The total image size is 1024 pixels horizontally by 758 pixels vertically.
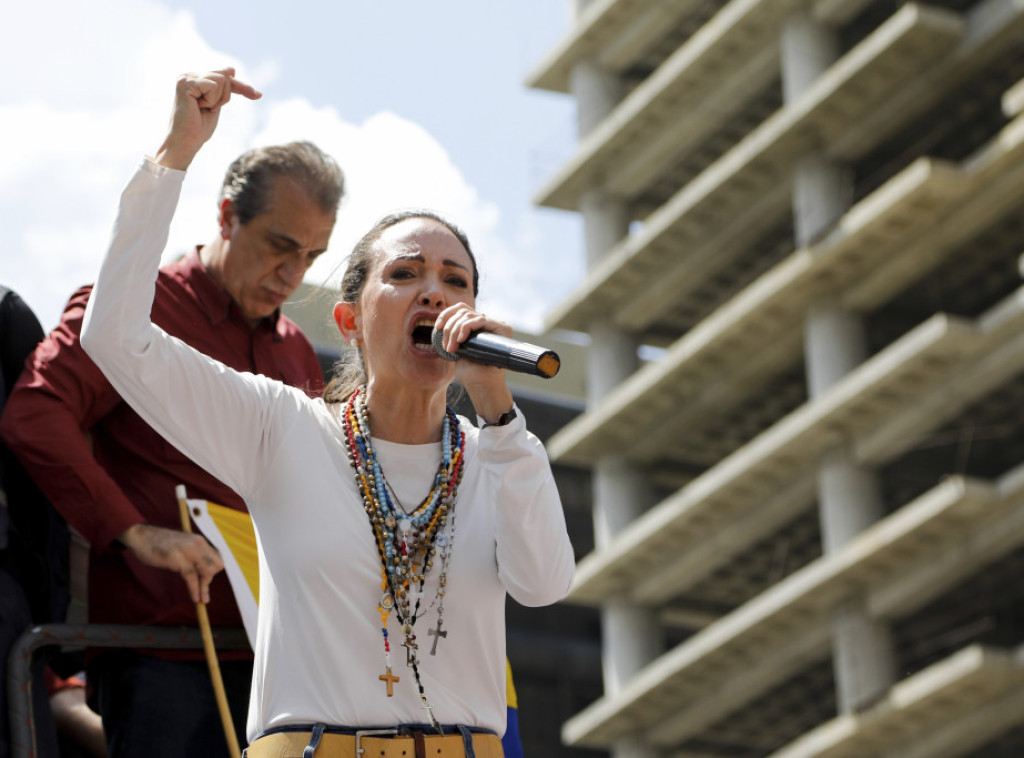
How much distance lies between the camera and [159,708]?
13.8 feet

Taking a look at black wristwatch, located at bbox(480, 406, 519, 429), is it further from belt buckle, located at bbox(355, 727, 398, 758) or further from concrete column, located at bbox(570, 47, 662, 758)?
concrete column, located at bbox(570, 47, 662, 758)

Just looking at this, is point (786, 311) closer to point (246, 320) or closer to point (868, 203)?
point (868, 203)

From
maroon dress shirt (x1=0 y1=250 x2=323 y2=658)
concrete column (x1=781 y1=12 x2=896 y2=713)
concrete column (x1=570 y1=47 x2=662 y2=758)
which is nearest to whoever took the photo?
maroon dress shirt (x1=0 y1=250 x2=323 y2=658)

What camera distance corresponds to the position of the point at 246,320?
4891 millimetres

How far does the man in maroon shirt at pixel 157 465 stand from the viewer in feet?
13.8

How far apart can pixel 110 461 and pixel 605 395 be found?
33967 mm

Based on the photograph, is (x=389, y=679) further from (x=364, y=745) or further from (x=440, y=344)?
(x=440, y=344)

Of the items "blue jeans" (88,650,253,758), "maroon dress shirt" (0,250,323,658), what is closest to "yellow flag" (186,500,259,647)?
"maroon dress shirt" (0,250,323,658)

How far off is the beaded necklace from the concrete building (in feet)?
79.6

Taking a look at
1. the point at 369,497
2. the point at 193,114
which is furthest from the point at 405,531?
the point at 193,114

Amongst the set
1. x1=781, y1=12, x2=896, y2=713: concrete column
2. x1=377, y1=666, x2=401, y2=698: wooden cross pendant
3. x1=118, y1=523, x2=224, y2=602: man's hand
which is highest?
x1=781, y1=12, x2=896, y2=713: concrete column

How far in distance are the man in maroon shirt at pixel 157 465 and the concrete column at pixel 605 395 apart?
103 ft

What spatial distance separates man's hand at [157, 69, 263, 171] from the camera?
331 centimetres

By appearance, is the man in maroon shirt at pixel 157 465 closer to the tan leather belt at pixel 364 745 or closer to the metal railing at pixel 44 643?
the metal railing at pixel 44 643
